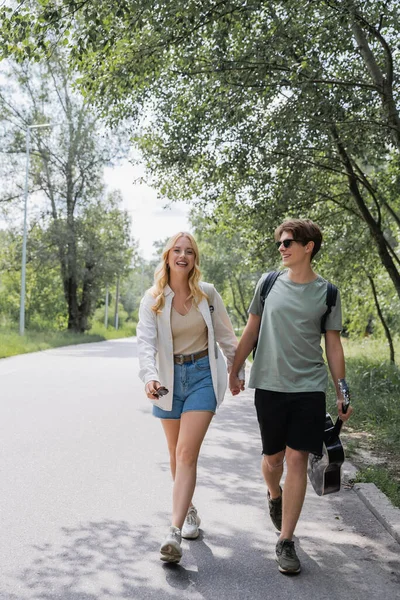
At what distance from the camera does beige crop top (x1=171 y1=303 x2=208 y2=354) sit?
4.34 meters

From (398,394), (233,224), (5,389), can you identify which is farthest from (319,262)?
(5,389)

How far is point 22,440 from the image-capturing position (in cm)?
746

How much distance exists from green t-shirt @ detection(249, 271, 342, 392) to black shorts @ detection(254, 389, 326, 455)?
52 millimetres

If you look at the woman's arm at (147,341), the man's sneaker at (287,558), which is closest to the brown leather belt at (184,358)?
the woman's arm at (147,341)

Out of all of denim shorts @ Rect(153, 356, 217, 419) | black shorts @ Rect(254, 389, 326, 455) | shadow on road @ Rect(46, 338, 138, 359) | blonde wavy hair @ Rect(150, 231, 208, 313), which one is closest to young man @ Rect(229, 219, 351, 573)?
black shorts @ Rect(254, 389, 326, 455)

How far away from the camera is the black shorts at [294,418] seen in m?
4.00

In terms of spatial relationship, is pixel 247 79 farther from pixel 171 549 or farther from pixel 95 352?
pixel 95 352

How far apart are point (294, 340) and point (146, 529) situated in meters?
1.57

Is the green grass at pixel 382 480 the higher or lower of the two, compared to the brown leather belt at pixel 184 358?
lower

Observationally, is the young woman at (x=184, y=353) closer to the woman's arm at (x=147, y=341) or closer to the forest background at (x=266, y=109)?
the woman's arm at (x=147, y=341)

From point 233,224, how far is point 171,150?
3.44m

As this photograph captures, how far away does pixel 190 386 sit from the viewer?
4297 millimetres

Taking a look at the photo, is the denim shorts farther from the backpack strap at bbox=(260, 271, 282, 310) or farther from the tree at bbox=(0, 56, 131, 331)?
the tree at bbox=(0, 56, 131, 331)

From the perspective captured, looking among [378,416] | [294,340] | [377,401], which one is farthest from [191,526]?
[377,401]
